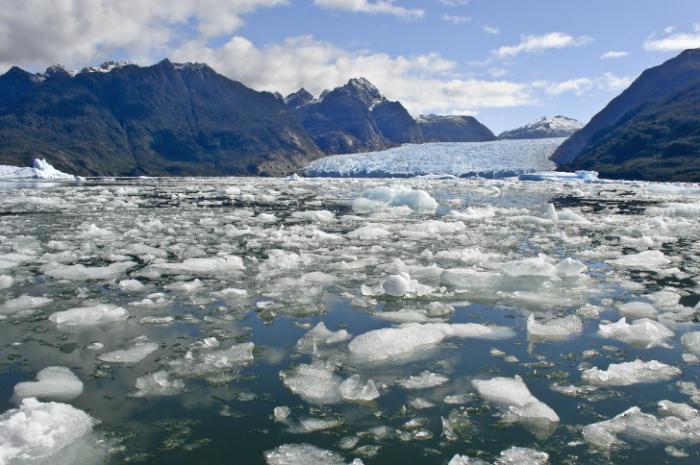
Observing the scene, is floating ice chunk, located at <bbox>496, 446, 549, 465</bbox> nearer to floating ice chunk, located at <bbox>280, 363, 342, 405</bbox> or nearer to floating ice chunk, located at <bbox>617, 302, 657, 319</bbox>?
floating ice chunk, located at <bbox>280, 363, 342, 405</bbox>

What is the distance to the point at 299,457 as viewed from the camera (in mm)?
3699

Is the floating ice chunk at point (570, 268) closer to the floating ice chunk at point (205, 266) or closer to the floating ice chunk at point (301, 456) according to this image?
the floating ice chunk at point (205, 266)

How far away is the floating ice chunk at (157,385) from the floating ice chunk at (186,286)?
3.50m

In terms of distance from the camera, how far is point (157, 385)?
16.2 feet

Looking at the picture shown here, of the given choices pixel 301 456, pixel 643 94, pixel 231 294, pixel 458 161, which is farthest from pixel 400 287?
pixel 643 94

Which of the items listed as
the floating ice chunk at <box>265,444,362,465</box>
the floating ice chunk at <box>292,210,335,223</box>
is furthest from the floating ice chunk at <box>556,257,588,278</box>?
the floating ice chunk at <box>292,210,335,223</box>

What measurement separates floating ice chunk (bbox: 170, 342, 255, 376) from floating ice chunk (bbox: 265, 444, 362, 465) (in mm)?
1750

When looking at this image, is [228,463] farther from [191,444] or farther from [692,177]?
[692,177]

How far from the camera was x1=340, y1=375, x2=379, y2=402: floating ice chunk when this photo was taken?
4.70 metres

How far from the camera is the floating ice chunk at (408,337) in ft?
19.0

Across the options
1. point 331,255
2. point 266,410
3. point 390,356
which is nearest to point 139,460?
point 266,410

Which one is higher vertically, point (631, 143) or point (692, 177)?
point (631, 143)

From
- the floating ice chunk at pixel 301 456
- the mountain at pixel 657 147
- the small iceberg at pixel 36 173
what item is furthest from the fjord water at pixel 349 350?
the mountain at pixel 657 147

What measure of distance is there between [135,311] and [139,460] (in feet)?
13.3
